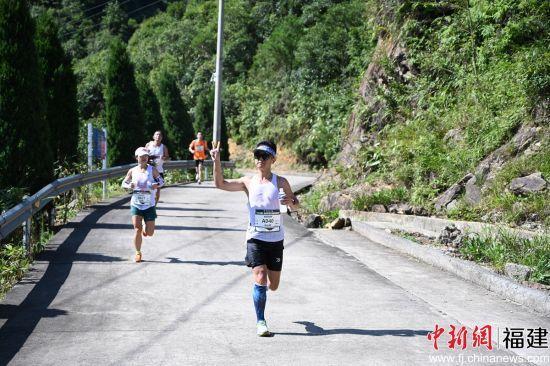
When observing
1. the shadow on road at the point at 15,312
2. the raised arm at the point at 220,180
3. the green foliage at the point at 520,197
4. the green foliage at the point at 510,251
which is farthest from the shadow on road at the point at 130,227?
the raised arm at the point at 220,180

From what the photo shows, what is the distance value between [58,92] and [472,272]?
13414 millimetres

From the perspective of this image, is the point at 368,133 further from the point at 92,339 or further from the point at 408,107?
the point at 92,339

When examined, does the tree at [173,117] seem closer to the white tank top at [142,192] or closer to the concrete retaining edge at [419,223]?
the concrete retaining edge at [419,223]

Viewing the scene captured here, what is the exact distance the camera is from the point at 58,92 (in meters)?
19.3

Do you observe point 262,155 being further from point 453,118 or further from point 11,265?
point 453,118

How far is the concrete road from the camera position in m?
6.12

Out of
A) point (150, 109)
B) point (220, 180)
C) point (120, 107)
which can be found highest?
point (150, 109)

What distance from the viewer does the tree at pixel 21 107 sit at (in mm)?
13336

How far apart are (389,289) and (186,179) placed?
24532 mm

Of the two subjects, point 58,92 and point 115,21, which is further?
point 115,21

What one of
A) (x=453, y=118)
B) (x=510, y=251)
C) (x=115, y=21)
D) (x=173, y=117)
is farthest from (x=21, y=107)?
(x=115, y=21)

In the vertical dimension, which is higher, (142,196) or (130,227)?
(142,196)

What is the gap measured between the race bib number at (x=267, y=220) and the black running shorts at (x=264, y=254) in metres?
0.14

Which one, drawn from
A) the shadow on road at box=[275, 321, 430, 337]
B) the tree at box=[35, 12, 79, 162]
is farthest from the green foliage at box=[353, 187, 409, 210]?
the shadow on road at box=[275, 321, 430, 337]
